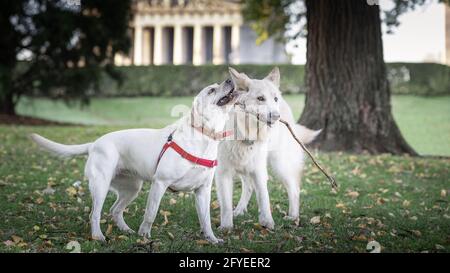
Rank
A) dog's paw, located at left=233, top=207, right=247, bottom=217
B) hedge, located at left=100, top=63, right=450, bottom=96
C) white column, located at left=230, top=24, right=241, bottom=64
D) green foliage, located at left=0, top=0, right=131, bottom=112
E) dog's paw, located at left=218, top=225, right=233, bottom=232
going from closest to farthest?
dog's paw, located at left=218, top=225, right=233, bottom=232
dog's paw, located at left=233, top=207, right=247, bottom=217
green foliage, located at left=0, top=0, right=131, bottom=112
hedge, located at left=100, top=63, right=450, bottom=96
white column, located at left=230, top=24, right=241, bottom=64

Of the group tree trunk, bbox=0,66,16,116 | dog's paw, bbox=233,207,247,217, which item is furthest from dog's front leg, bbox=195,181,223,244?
tree trunk, bbox=0,66,16,116

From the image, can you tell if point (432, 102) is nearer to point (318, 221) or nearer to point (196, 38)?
point (318, 221)

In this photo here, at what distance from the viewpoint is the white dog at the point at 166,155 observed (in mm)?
Result: 4852

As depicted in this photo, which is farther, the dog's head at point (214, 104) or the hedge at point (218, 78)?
the hedge at point (218, 78)

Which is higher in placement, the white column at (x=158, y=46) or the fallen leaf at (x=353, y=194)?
the white column at (x=158, y=46)

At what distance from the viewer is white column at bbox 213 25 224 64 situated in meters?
54.8

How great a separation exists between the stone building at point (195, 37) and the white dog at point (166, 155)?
47.1 metres

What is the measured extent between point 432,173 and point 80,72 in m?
14.2

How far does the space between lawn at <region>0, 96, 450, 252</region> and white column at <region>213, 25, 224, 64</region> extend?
43.5 m

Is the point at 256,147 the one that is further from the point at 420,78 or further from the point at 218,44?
the point at 218,44

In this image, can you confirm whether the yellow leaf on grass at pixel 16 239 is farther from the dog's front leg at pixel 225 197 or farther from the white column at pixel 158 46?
the white column at pixel 158 46

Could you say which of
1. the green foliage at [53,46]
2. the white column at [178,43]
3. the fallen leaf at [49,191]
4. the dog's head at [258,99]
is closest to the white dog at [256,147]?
the dog's head at [258,99]

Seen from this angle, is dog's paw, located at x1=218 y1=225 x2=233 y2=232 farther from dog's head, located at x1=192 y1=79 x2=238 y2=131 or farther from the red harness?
dog's head, located at x1=192 y1=79 x2=238 y2=131

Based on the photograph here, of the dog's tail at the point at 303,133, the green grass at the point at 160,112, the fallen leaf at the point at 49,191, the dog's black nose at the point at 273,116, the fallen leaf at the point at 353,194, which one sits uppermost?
the dog's black nose at the point at 273,116
